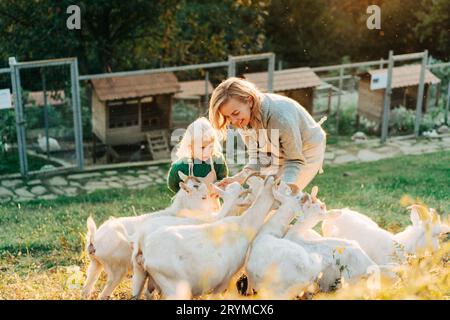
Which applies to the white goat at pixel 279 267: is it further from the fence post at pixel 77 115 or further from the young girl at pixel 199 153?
the fence post at pixel 77 115

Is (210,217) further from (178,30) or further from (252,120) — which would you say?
(178,30)

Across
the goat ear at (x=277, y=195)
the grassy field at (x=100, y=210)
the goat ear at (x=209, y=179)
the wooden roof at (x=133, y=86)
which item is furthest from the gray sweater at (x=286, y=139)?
the wooden roof at (x=133, y=86)

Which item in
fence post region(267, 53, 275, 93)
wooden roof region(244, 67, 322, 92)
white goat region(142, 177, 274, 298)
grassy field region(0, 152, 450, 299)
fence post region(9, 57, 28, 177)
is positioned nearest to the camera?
white goat region(142, 177, 274, 298)

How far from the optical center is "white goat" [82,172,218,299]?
4.03 meters

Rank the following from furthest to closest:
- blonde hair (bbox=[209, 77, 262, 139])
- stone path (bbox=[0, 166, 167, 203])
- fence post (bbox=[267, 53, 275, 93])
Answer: fence post (bbox=[267, 53, 275, 93])
stone path (bbox=[0, 166, 167, 203])
blonde hair (bbox=[209, 77, 262, 139])

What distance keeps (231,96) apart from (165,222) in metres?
0.96

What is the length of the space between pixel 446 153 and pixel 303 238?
745cm

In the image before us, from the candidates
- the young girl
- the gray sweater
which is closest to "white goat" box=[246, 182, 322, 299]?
the gray sweater

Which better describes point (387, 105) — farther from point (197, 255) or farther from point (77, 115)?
point (197, 255)

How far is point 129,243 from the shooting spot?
4.03 meters

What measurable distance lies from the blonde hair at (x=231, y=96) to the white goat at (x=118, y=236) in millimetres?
404

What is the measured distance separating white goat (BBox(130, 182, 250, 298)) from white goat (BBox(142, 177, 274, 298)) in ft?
0.25

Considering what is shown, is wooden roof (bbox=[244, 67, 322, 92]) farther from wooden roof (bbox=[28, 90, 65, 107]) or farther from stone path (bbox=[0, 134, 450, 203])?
wooden roof (bbox=[28, 90, 65, 107])

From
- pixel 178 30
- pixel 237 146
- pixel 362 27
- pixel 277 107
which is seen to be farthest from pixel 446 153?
pixel 277 107
